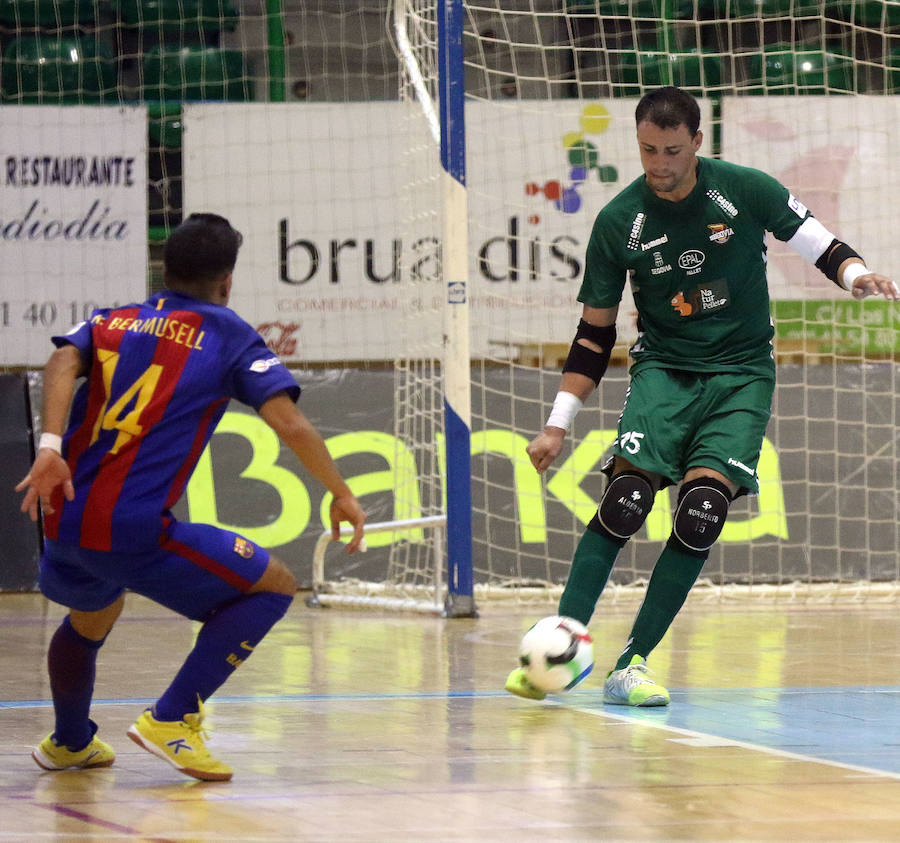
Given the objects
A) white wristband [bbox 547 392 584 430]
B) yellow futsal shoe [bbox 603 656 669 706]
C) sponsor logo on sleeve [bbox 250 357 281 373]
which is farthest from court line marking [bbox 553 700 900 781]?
sponsor logo on sleeve [bbox 250 357 281 373]

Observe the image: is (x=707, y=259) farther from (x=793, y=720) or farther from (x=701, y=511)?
(x=793, y=720)

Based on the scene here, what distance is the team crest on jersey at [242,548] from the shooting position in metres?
3.71

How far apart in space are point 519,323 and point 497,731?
7.14 meters

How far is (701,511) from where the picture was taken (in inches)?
195

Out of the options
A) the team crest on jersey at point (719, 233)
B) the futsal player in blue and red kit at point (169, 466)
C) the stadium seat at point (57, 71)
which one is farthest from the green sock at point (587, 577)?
the stadium seat at point (57, 71)

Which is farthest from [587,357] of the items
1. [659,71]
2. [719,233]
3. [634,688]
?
[659,71]

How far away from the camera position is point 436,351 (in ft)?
29.0

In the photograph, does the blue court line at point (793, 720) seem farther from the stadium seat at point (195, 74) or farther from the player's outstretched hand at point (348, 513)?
the stadium seat at point (195, 74)

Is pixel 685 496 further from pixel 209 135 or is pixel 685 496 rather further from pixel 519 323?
pixel 209 135

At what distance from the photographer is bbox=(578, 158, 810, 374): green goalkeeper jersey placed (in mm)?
5152

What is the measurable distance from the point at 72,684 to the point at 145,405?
29.9 inches

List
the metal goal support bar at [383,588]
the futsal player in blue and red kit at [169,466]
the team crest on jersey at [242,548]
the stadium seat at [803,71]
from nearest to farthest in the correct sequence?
the futsal player in blue and red kit at [169,466], the team crest on jersey at [242,548], the metal goal support bar at [383,588], the stadium seat at [803,71]

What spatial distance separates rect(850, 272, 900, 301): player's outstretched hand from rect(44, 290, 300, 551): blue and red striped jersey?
2055mm

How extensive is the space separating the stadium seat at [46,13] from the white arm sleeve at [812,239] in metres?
9.46
